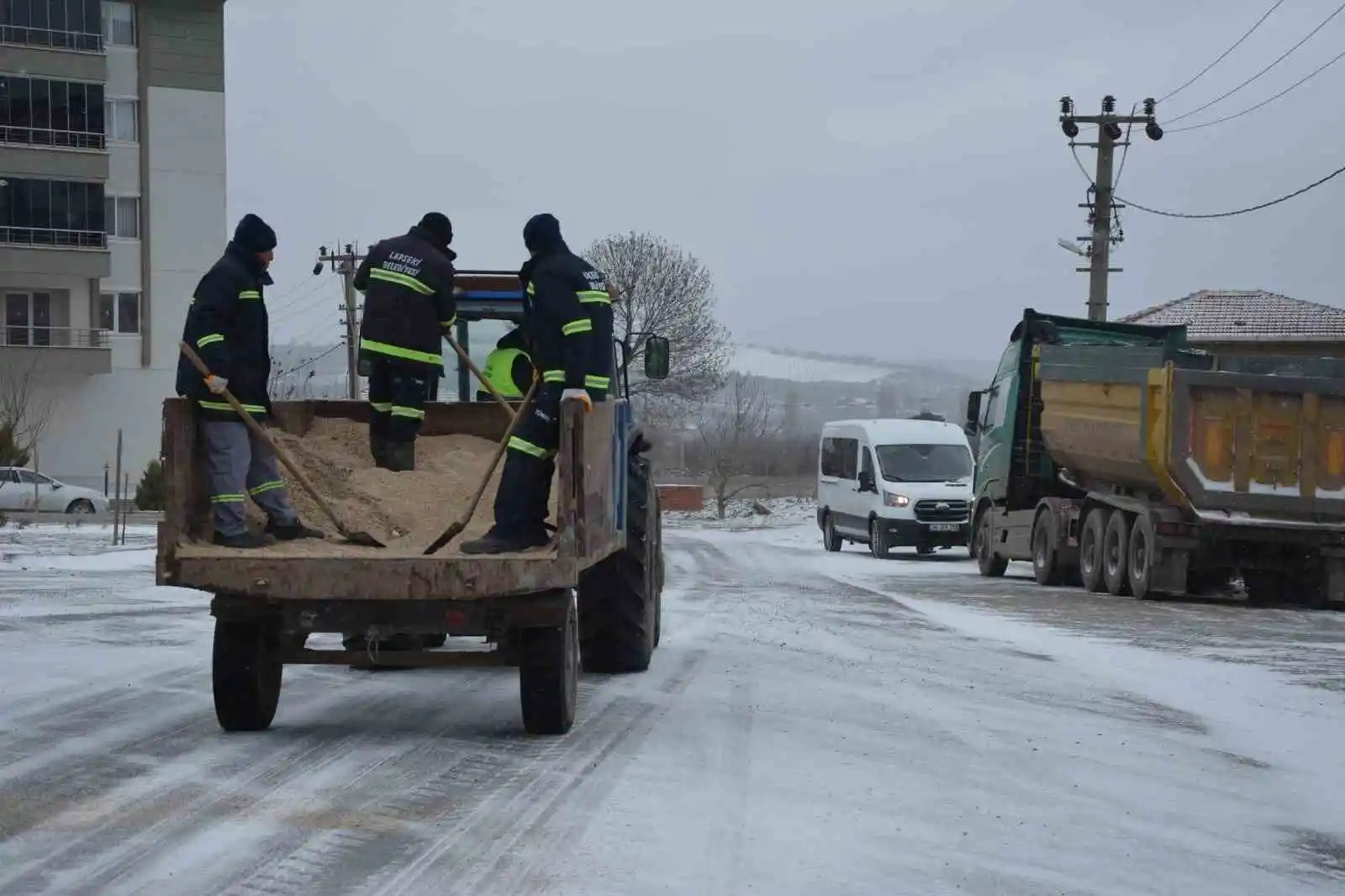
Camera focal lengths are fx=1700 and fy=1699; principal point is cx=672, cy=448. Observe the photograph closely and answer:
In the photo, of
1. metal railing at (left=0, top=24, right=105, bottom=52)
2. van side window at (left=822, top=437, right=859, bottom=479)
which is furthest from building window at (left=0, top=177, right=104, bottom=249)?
van side window at (left=822, top=437, right=859, bottom=479)

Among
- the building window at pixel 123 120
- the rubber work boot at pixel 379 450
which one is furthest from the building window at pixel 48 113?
the rubber work boot at pixel 379 450

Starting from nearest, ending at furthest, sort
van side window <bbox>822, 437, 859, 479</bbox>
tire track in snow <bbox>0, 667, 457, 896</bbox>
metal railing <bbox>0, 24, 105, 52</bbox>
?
tire track in snow <bbox>0, 667, 457, 896</bbox>
van side window <bbox>822, 437, 859, 479</bbox>
metal railing <bbox>0, 24, 105, 52</bbox>

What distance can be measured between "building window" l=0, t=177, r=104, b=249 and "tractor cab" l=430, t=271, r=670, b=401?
43.3 m

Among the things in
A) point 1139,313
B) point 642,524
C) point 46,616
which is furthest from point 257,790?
point 1139,313

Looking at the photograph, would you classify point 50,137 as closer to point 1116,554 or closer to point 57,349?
point 57,349

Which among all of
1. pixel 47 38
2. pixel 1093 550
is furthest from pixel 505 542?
pixel 47 38

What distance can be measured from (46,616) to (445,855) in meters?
9.68

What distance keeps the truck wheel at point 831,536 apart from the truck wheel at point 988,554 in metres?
7.10

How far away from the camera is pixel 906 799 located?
714 cm

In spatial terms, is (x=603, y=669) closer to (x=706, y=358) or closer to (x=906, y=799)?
(x=906, y=799)

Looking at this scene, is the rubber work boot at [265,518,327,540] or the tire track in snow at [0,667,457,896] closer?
the tire track in snow at [0,667,457,896]

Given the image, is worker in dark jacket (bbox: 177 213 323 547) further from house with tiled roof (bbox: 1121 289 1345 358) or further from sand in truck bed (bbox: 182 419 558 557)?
house with tiled roof (bbox: 1121 289 1345 358)

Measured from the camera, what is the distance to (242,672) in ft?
27.8

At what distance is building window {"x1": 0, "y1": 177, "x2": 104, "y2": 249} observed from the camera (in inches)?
2010
